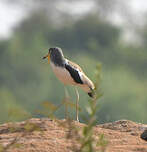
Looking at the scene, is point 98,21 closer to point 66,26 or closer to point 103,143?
point 66,26

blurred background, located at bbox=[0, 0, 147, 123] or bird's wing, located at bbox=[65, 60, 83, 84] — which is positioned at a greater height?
blurred background, located at bbox=[0, 0, 147, 123]

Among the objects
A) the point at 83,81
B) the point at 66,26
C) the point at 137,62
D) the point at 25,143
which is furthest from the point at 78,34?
the point at 25,143

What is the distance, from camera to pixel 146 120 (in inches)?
1286

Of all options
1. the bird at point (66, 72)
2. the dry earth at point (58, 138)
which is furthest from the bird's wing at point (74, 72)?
the dry earth at point (58, 138)

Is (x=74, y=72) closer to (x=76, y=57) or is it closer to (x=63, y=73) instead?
(x=63, y=73)

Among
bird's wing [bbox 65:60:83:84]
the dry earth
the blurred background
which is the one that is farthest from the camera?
the blurred background

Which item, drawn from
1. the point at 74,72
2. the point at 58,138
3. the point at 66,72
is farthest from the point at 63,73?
the point at 58,138

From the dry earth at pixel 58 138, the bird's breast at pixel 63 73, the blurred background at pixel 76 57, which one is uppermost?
the blurred background at pixel 76 57

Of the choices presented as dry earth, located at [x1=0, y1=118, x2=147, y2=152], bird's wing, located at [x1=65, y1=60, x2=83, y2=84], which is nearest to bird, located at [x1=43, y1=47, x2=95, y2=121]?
bird's wing, located at [x1=65, y1=60, x2=83, y2=84]

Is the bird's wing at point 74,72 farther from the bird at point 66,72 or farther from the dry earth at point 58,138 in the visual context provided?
the dry earth at point 58,138

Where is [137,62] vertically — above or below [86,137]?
above

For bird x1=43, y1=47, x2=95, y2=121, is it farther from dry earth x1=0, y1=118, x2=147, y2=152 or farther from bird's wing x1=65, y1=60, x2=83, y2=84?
dry earth x1=0, y1=118, x2=147, y2=152

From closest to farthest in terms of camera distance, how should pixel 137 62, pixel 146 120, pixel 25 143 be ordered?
1. pixel 25 143
2. pixel 146 120
3. pixel 137 62

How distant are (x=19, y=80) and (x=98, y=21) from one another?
47.0 ft
